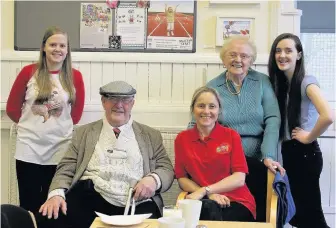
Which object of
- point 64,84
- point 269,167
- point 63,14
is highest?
point 63,14

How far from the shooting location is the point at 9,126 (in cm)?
339

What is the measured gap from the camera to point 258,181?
9.04 feet

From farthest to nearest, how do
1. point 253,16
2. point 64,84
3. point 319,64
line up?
point 319,64, point 253,16, point 64,84

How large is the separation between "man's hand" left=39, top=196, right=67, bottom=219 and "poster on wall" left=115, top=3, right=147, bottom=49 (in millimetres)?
1314

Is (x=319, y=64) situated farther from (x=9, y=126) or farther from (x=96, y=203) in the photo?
(x=9, y=126)

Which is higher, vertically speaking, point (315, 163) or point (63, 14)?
point (63, 14)

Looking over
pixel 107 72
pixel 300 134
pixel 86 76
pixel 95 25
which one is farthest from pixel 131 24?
pixel 300 134

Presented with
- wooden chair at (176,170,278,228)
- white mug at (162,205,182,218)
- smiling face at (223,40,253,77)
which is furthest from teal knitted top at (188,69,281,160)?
white mug at (162,205,182,218)

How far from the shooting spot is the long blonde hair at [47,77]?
2.90 m

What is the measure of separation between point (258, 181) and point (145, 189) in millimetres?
675

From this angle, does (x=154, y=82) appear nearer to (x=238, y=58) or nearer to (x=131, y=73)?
(x=131, y=73)

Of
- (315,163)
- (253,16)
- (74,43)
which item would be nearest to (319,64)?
(253,16)

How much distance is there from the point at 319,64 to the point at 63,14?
6.22 feet

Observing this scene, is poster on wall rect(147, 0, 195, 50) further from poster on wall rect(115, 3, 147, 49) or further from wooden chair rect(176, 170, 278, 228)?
wooden chair rect(176, 170, 278, 228)
